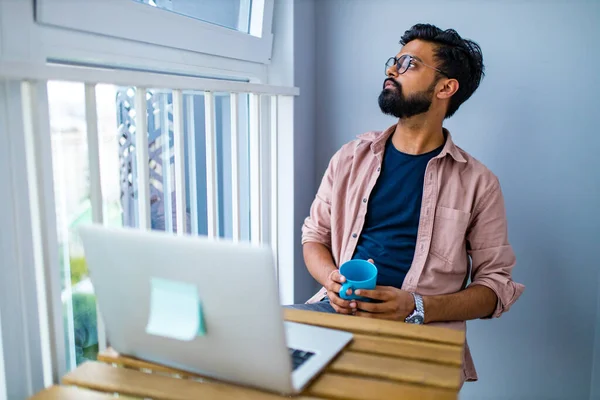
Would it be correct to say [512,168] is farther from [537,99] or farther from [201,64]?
[201,64]

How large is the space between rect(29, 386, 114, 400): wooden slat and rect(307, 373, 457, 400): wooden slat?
0.31 metres

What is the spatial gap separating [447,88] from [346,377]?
44.2 inches

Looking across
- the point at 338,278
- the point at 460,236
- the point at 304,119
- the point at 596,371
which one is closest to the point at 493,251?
the point at 460,236

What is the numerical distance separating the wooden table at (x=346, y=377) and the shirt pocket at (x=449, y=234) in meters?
0.56

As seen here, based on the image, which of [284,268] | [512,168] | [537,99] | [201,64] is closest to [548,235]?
[512,168]

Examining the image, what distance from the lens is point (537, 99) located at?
178cm

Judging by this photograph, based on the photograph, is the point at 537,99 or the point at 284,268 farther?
the point at 284,268

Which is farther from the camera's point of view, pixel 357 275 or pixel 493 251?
pixel 493 251

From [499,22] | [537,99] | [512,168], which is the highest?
[499,22]

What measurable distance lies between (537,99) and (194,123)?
1155 millimetres

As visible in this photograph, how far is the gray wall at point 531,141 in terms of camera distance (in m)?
1.74

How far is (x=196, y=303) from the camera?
2.43 ft

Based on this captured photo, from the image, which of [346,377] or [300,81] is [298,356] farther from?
[300,81]

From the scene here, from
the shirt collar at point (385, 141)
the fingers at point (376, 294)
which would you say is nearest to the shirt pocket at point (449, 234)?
the shirt collar at point (385, 141)
